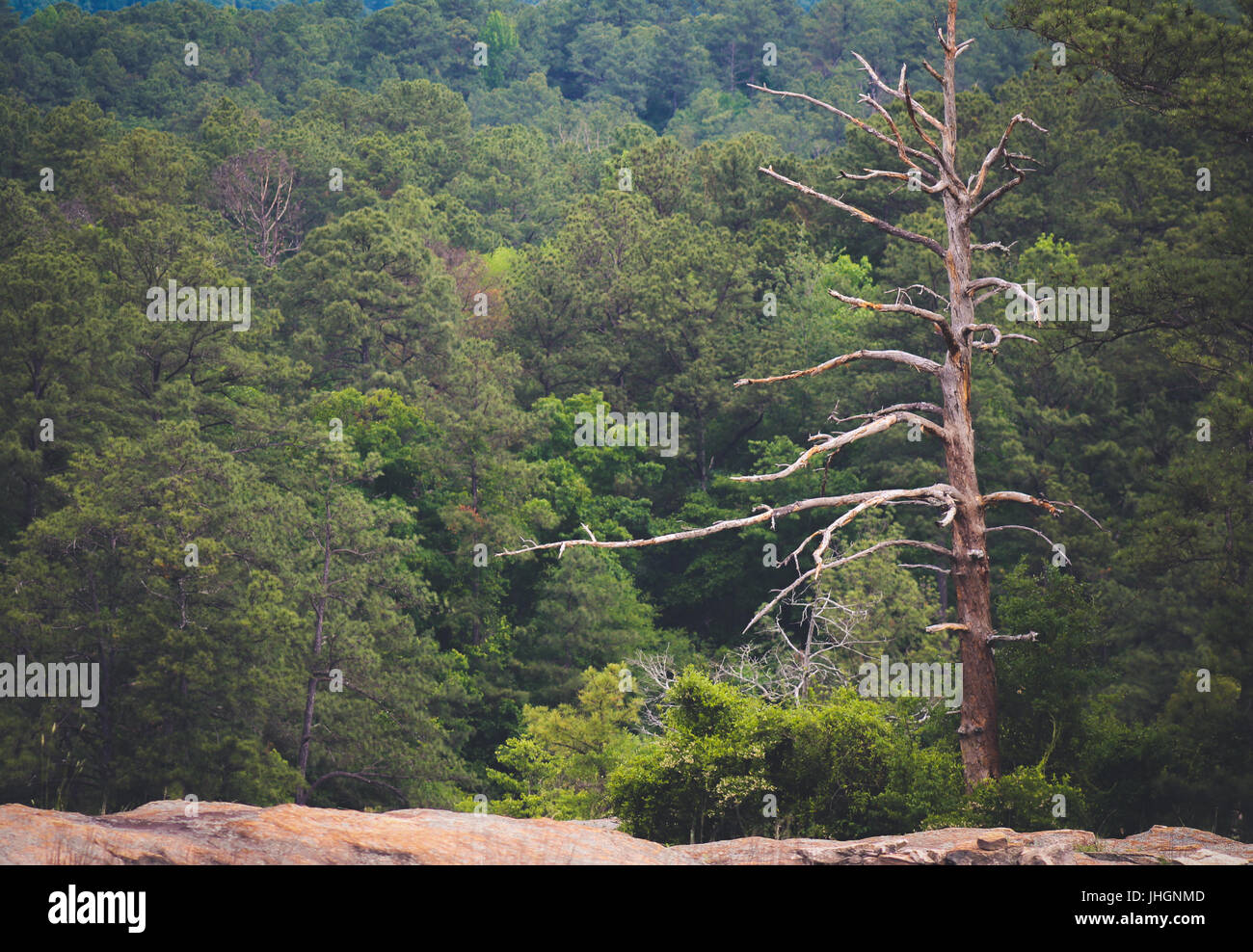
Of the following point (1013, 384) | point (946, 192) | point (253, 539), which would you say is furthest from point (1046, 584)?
point (1013, 384)

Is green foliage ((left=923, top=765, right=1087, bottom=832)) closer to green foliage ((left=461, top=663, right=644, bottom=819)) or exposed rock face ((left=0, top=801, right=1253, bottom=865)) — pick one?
exposed rock face ((left=0, top=801, right=1253, bottom=865))

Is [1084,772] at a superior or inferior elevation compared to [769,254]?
inferior

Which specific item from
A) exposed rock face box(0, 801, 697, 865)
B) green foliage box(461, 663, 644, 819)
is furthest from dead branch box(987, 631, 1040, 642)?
green foliage box(461, 663, 644, 819)

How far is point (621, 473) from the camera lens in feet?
141

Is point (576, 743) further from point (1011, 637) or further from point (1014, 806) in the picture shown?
point (1014, 806)

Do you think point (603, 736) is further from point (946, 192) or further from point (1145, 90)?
point (946, 192)

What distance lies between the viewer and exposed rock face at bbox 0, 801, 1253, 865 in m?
6.90

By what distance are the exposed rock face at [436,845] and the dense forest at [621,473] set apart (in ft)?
7.08

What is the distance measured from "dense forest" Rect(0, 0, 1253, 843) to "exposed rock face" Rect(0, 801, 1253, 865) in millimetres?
2158

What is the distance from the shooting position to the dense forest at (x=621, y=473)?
12508 millimetres

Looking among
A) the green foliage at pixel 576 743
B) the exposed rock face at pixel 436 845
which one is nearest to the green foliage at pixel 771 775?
the exposed rock face at pixel 436 845

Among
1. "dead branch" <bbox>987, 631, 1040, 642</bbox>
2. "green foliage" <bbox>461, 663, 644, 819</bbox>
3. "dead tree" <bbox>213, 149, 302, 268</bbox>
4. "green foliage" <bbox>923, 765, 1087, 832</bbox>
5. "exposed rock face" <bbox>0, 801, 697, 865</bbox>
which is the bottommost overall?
"green foliage" <bbox>461, 663, 644, 819</bbox>

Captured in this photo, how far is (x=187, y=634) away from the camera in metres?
26.0

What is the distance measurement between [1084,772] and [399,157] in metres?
57.0
